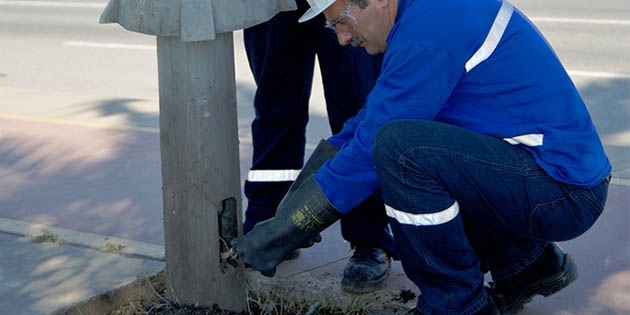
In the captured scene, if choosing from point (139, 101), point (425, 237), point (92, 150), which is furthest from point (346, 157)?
point (139, 101)

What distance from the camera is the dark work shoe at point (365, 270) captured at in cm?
307

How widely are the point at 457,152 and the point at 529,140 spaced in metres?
0.22

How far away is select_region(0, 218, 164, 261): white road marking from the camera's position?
11.4 feet

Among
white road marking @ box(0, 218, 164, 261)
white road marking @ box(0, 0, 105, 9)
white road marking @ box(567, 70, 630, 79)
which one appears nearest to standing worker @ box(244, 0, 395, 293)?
white road marking @ box(0, 218, 164, 261)

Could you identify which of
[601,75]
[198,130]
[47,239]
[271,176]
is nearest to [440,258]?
[198,130]

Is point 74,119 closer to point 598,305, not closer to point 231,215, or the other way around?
point 231,215

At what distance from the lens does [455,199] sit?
246 cm

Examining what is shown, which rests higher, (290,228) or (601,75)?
(290,228)

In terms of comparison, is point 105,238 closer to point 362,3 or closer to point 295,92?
point 295,92

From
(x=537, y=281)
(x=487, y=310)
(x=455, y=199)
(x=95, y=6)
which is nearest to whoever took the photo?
(x=455, y=199)

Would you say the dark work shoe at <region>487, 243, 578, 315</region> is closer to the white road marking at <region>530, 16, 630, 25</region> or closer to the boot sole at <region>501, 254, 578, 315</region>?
the boot sole at <region>501, 254, 578, 315</region>

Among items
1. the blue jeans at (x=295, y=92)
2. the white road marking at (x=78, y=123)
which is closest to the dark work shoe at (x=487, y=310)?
the blue jeans at (x=295, y=92)

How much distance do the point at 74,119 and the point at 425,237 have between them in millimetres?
4313

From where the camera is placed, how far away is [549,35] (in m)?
9.27
